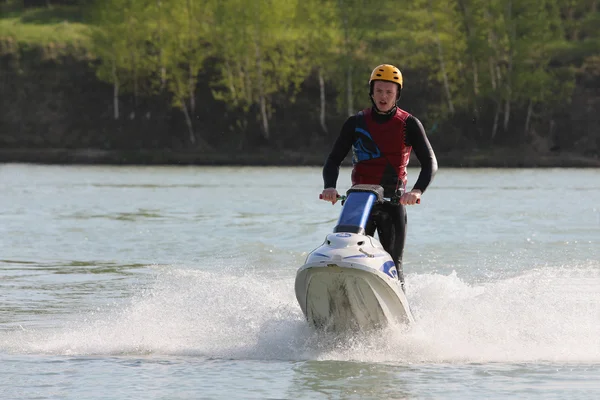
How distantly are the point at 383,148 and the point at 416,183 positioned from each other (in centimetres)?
34

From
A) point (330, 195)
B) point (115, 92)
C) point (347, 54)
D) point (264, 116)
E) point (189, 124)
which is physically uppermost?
point (347, 54)

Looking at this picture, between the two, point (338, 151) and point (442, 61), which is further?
point (442, 61)

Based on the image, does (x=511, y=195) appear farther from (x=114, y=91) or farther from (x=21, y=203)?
(x=114, y=91)

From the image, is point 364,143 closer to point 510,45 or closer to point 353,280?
point 353,280

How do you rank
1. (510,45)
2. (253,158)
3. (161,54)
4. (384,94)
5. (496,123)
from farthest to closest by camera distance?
1. (161,54)
2. (496,123)
3. (253,158)
4. (510,45)
5. (384,94)

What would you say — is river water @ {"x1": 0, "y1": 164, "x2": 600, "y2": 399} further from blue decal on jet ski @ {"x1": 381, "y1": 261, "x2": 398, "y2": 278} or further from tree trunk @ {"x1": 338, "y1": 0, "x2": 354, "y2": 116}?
tree trunk @ {"x1": 338, "y1": 0, "x2": 354, "y2": 116}

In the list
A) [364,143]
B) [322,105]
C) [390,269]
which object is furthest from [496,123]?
[390,269]

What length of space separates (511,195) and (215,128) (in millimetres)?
27798

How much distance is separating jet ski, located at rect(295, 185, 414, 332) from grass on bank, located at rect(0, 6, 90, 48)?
5073 cm

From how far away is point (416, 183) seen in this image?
343 inches

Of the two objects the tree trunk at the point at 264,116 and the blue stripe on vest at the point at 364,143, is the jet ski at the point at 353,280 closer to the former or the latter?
the blue stripe on vest at the point at 364,143

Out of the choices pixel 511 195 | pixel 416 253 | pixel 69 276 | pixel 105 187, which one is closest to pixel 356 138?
pixel 69 276

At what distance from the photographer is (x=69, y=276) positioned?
1407 centimetres

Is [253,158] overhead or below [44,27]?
below
